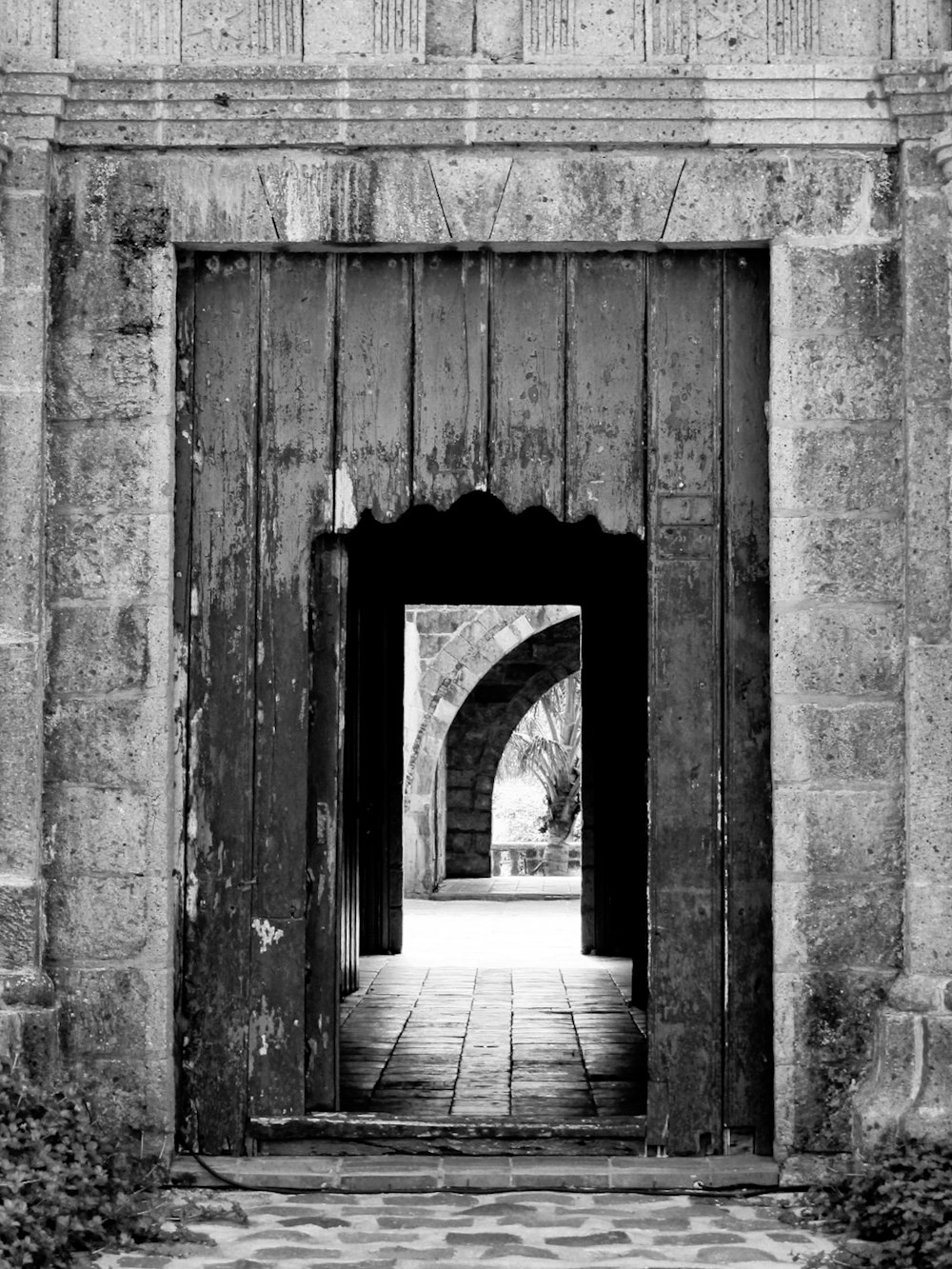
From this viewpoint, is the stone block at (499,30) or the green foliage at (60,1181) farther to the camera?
the stone block at (499,30)

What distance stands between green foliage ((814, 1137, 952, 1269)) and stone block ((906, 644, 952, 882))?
0.78m

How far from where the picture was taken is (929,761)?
463cm

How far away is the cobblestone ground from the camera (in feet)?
13.1

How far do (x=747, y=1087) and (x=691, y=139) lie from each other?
9.24 ft

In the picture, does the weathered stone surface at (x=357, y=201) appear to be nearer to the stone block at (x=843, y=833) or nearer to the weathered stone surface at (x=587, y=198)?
the weathered stone surface at (x=587, y=198)

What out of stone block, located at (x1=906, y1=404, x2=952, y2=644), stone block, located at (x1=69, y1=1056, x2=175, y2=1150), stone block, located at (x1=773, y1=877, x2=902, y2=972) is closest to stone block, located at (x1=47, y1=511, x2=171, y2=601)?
stone block, located at (x1=69, y1=1056, x2=175, y2=1150)

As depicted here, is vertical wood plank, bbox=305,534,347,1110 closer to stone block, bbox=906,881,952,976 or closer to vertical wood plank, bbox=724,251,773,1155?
vertical wood plank, bbox=724,251,773,1155

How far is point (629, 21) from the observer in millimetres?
4871

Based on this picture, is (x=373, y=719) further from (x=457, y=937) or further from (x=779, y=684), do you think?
(x=779, y=684)

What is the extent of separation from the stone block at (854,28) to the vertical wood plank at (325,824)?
2101 mm

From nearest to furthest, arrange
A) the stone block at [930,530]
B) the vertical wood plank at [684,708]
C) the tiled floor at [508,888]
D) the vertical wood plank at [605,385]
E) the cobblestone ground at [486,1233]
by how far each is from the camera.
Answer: the cobblestone ground at [486,1233]
the stone block at [930,530]
the vertical wood plank at [684,708]
the vertical wood plank at [605,385]
the tiled floor at [508,888]

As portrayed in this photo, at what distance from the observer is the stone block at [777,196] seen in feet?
15.8

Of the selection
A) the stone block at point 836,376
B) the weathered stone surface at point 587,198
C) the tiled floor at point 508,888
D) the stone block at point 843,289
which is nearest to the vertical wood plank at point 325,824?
the weathered stone surface at point 587,198

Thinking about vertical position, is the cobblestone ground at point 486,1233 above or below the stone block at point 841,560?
below
